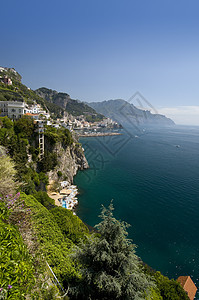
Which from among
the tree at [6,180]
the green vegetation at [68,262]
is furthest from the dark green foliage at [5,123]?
the green vegetation at [68,262]

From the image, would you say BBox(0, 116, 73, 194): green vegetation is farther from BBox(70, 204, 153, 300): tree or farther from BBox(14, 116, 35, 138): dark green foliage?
BBox(70, 204, 153, 300): tree

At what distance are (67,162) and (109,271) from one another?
29456mm

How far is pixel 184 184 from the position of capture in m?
35.2

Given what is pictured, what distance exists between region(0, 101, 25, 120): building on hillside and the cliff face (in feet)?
30.8

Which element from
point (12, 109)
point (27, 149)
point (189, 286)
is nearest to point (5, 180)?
point (27, 149)

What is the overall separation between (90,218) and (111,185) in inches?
463

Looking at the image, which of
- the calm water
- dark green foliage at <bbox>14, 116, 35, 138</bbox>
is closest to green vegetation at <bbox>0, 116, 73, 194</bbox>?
dark green foliage at <bbox>14, 116, 35, 138</bbox>

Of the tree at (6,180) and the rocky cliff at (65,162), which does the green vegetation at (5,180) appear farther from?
the rocky cliff at (65,162)

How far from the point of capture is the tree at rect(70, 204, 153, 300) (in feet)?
21.1

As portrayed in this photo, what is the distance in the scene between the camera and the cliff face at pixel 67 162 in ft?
99.7

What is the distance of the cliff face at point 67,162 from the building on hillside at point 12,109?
9383 mm

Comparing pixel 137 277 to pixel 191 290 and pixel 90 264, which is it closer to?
pixel 90 264

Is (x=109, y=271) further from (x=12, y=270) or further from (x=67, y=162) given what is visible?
(x=67, y=162)

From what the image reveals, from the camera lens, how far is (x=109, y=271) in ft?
22.7
